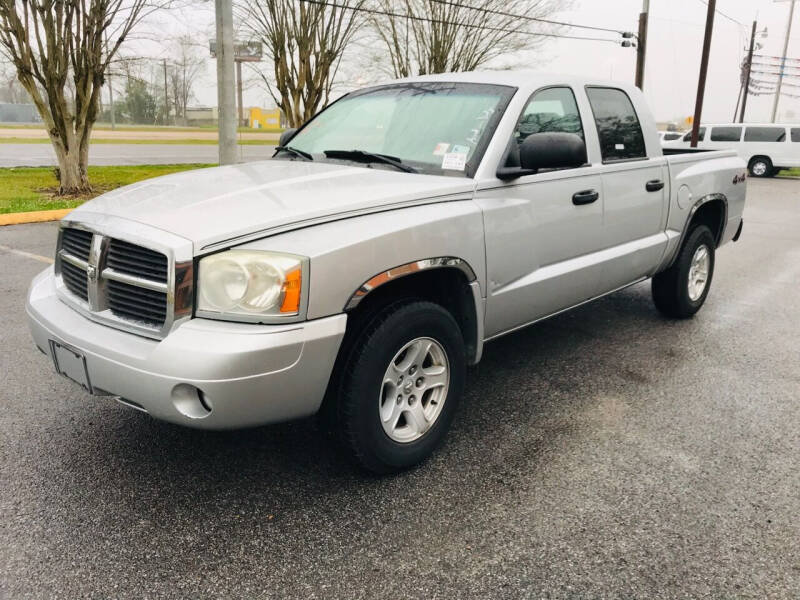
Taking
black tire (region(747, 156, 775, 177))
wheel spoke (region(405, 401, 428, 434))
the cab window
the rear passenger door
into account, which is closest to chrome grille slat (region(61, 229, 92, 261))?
wheel spoke (region(405, 401, 428, 434))

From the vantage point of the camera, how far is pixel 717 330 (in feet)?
17.5

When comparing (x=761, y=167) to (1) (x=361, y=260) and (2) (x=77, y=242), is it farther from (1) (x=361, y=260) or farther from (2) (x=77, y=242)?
(2) (x=77, y=242)

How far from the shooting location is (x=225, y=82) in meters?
12.1

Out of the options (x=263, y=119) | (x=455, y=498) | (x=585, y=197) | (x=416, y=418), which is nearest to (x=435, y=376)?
(x=416, y=418)

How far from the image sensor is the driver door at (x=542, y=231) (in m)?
3.33

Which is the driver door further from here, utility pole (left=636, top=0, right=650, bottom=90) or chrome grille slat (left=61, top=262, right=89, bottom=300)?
utility pole (left=636, top=0, right=650, bottom=90)

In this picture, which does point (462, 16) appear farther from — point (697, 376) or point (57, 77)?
point (697, 376)

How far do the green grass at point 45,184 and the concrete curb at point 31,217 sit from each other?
55 cm

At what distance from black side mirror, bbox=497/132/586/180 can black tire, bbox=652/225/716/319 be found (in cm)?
232

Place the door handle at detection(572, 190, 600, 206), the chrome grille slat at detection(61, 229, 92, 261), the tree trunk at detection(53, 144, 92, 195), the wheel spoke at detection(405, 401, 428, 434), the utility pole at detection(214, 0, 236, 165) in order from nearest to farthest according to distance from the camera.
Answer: the chrome grille slat at detection(61, 229, 92, 261) < the wheel spoke at detection(405, 401, 428, 434) < the door handle at detection(572, 190, 600, 206) < the utility pole at detection(214, 0, 236, 165) < the tree trunk at detection(53, 144, 92, 195)

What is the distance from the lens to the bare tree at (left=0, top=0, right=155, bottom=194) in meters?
11.7

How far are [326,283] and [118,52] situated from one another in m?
12.4

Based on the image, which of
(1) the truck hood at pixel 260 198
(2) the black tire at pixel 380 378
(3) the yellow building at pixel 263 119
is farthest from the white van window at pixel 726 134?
(3) the yellow building at pixel 263 119

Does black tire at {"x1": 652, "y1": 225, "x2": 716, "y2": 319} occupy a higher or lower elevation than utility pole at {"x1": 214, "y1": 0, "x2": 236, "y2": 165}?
lower
